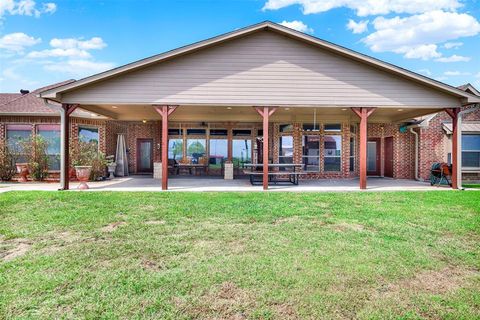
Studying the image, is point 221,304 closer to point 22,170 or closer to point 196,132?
point 22,170

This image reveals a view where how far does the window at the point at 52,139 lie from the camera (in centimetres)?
1305

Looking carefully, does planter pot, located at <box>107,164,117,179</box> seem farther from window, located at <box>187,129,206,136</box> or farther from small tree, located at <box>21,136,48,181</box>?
window, located at <box>187,129,206,136</box>

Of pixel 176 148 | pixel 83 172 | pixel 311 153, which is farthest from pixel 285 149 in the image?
pixel 83 172

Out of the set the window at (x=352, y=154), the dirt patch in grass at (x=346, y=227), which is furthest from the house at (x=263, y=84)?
the dirt patch in grass at (x=346, y=227)

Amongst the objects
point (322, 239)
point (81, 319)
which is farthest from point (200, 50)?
point (81, 319)

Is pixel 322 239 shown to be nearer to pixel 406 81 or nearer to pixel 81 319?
pixel 81 319

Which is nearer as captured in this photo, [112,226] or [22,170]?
[112,226]

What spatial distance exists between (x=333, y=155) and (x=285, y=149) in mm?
2239

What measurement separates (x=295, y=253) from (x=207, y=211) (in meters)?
2.73

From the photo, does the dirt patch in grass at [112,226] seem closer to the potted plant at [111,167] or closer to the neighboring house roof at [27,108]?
the neighboring house roof at [27,108]

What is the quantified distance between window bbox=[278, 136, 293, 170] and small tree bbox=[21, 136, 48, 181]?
32.6 ft

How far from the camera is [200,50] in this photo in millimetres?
9930

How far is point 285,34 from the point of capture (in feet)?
32.8

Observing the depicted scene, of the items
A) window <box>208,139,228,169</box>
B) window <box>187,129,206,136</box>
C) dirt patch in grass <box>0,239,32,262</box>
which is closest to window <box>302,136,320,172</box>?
window <box>208,139,228,169</box>
